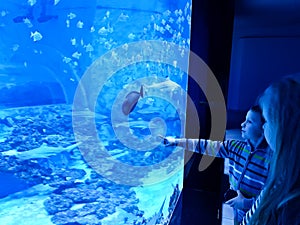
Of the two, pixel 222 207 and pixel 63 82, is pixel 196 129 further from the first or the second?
pixel 63 82

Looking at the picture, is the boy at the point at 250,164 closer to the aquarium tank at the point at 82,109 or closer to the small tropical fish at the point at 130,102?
the aquarium tank at the point at 82,109

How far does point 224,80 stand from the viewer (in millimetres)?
3141

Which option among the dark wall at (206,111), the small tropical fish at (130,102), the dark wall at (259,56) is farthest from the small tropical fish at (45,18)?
the dark wall at (259,56)

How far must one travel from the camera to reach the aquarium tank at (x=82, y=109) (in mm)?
748

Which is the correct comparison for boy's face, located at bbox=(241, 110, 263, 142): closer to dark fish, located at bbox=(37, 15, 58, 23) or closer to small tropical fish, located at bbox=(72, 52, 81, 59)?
small tropical fish, located at bbox=(72, 52, 81, 59)

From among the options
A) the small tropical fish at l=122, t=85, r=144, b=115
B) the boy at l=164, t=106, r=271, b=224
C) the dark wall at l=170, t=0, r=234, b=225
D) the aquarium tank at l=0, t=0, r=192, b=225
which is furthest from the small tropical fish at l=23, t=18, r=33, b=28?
the dark wall at l=170, t=0, r=234, b=225

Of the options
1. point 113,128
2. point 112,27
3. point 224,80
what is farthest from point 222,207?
point 112,27

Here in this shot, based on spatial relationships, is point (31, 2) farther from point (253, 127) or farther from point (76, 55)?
point (253, 127)

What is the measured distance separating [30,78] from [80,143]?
1.00 feet

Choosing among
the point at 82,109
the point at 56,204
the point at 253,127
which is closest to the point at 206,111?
the point at 253,127

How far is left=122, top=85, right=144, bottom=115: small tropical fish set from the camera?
4.00ft

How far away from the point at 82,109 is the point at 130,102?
328mm

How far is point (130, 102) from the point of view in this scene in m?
1.25

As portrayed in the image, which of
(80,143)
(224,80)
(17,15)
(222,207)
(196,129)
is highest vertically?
(17,15)
